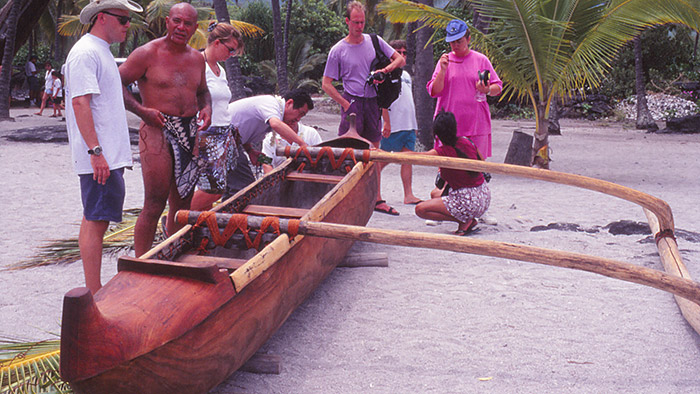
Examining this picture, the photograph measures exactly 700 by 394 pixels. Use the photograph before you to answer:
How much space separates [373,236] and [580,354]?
4.16 feet

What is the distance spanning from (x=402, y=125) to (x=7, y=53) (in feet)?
40.7

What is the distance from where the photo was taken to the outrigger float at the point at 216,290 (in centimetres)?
225

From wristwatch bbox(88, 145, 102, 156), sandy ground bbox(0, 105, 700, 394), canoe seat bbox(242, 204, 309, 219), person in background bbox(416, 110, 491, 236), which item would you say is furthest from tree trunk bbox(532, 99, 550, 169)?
wristwatch bbox(88, 145, 102, 156)

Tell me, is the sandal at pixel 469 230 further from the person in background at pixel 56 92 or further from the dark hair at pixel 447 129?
the person in background at pixel 56 92

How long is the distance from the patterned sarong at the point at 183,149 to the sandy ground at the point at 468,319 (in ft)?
3.05

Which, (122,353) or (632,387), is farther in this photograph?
(632,387)

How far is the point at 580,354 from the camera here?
10.7 ft

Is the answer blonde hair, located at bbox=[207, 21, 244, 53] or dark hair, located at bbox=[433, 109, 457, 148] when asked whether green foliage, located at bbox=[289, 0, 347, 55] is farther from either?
blonde hair, located at bbox=[207, 21, 244, 53]

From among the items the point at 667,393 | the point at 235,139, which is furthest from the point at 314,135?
the point at 667,393

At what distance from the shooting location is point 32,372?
2660 mm

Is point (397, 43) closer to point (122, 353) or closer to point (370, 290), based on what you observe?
point (370, 290)

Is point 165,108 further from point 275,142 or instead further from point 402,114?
point 402,114

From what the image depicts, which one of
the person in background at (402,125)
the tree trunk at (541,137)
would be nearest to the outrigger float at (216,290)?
the person in background at (402,125)

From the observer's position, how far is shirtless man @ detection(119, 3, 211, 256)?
3775 mm
